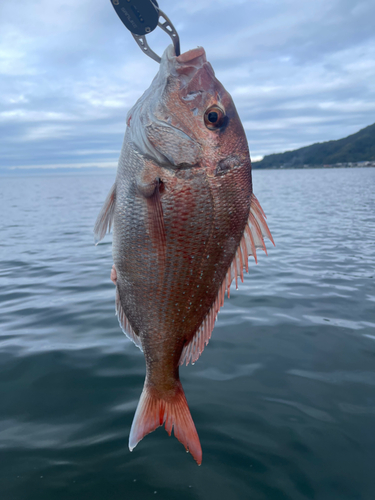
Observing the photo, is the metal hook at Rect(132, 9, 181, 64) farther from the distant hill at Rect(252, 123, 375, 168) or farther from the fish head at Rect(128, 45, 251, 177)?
the distant hill at Rect(252, 123, 375, 168)

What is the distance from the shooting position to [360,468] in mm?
2732

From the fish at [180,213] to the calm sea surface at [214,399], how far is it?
0.74 meters

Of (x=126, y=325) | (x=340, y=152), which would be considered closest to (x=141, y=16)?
(x=126, y=325)

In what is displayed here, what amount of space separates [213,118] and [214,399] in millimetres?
2739

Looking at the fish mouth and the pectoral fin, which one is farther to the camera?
the fish mouth

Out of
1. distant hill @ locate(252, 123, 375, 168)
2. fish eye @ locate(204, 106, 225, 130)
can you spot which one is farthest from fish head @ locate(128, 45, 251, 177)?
distant hill @ locate(252, 123, 375, 168)

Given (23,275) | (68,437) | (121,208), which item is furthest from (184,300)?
(23,275)

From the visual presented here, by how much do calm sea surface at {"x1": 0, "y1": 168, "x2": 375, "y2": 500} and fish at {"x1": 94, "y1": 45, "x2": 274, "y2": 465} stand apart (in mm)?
735

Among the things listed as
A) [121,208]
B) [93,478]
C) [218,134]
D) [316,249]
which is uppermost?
[218,134]

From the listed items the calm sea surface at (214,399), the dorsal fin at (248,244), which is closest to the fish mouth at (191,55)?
the dorsal fin at (248,244)

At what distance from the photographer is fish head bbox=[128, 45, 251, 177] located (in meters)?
1.95

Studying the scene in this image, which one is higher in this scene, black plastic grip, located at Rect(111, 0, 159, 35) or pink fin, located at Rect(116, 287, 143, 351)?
black plastic grip, located at Rect(111, 0, 159, 35)

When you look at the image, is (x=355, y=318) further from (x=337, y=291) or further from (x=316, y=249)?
(x=316, y=249)

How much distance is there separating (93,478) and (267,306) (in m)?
4.11
